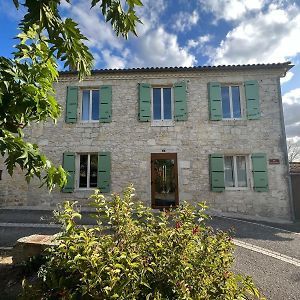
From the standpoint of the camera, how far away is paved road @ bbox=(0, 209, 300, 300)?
384 cm

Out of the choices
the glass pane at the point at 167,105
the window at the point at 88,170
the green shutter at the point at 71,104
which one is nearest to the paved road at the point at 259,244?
the window at the point at 88,170

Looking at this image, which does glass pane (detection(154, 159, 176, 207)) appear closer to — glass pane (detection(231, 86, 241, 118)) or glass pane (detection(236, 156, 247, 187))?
glass pane (detection(236, 156, 247, 187))

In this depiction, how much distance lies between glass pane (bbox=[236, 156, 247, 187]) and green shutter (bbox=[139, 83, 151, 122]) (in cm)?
381

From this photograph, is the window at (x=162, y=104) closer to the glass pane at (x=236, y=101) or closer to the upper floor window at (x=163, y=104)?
the upper floor window at (x=163, y=104)

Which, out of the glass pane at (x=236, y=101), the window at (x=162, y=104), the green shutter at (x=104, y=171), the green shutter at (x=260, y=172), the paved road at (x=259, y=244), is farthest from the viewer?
the window at (x=162, y=104)

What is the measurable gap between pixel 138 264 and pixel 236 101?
895 centimetres

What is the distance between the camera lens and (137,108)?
9.70m

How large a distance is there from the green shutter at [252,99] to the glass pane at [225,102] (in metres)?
0.72

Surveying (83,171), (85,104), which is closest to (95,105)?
(85,104)

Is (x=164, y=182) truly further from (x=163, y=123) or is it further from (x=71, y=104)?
(x=71, y=104)

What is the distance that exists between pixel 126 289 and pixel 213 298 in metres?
0.75

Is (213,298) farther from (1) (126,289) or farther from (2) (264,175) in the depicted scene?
(2) (264,175)

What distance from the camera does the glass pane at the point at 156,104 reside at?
9.78m

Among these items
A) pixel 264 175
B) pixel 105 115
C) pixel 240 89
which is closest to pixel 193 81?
pixel 240 89
